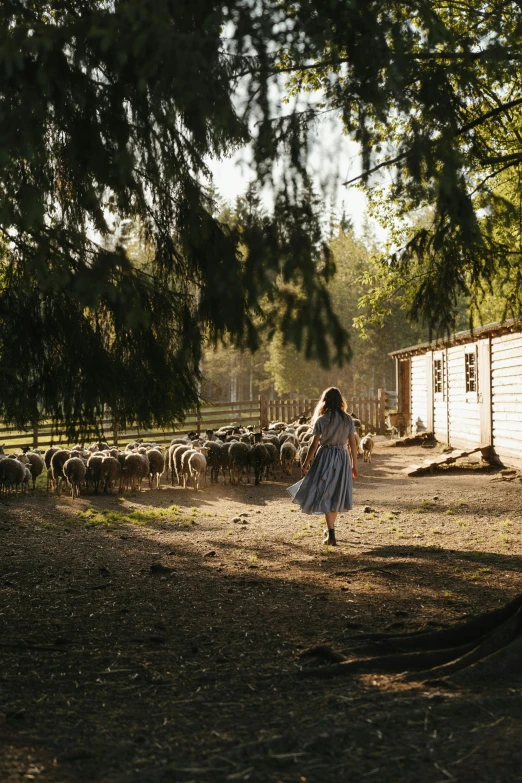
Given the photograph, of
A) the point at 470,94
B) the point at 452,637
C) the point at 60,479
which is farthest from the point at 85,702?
the point at 60,479

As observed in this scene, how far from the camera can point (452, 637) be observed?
4.98m

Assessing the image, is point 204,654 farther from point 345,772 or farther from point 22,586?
point 22,586

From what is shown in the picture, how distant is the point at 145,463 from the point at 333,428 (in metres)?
7.09

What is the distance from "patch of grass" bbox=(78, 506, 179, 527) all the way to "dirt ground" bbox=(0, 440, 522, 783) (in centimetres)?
10

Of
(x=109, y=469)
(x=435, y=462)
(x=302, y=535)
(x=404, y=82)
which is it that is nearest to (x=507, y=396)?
(x=435, y=462)

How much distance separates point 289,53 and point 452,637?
377cm

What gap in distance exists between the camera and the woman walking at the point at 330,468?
30.0 ft

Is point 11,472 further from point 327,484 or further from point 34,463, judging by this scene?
point 327,484

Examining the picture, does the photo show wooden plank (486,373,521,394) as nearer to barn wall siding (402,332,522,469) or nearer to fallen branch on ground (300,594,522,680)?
barn wall siding (402,332,522,469)

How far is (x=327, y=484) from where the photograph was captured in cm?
914

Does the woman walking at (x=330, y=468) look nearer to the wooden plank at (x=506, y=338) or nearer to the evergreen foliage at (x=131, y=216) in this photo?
the evergreen foliage at (x=131, y=216)

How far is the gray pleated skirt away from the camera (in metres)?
9.15

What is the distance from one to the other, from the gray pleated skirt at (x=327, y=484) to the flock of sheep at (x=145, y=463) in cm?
505

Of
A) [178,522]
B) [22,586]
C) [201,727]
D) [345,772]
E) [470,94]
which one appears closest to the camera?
[345,772]
